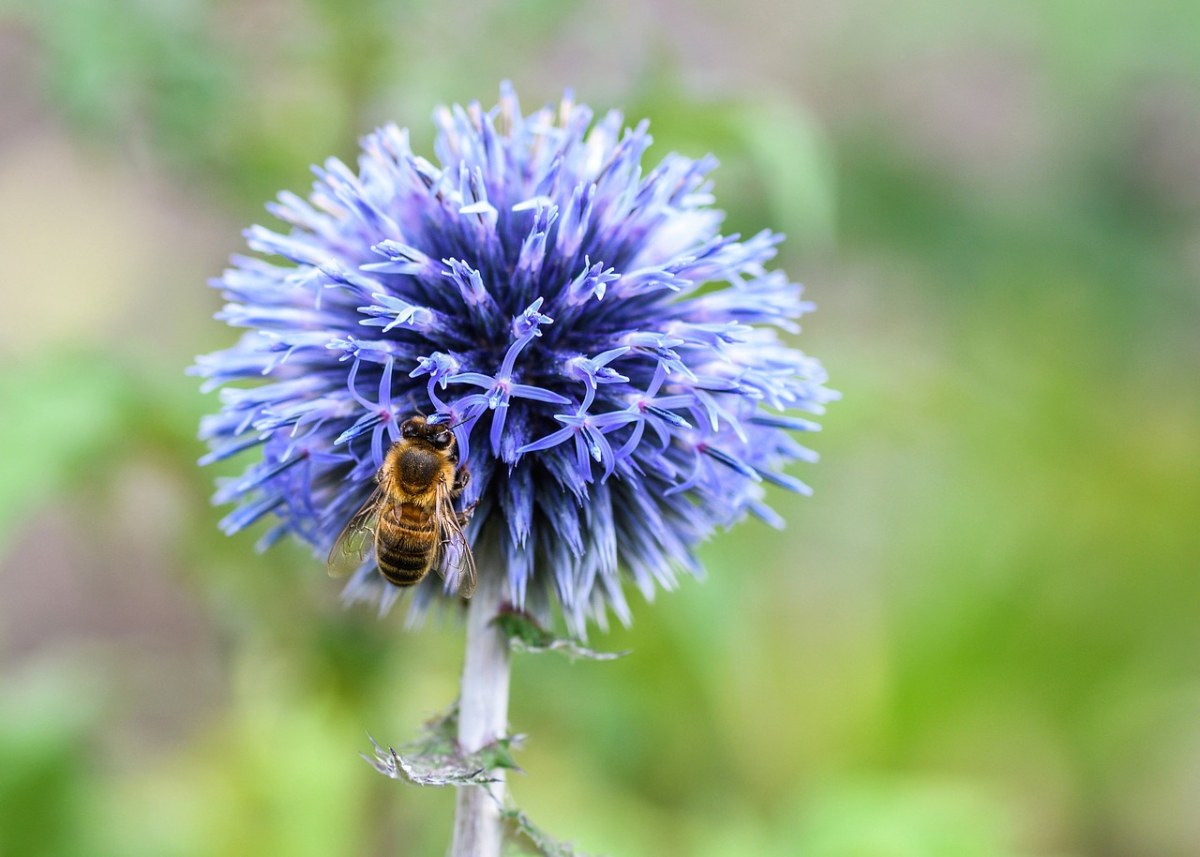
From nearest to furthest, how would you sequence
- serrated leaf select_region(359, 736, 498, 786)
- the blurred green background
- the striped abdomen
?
serrated leaf select_region(359, 736, 498, 786), the striped abdomen, the blurred green background

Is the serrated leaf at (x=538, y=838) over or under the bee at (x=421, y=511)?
under

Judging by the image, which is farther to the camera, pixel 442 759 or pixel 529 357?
pixel 529 357

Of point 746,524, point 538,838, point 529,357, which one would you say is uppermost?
point 746,524

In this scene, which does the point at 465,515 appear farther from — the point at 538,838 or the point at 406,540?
the point at 538,838

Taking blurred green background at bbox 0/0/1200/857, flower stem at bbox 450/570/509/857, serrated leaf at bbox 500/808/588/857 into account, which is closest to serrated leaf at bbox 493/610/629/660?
flower stem at bbox 450/570/509/857

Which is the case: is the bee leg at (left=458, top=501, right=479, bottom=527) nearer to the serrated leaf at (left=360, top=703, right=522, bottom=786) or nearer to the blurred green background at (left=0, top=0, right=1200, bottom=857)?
the serrated leaf at (left=360, top=703, right=522, bottom=786)

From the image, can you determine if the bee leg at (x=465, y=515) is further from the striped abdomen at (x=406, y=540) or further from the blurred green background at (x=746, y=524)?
the blurred green background at (x=746, y=524)

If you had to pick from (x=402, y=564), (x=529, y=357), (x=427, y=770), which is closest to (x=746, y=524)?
(x=529, y=357)

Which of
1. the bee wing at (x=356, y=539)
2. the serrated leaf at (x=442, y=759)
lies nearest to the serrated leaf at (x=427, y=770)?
the serrated leaf at (x=442, y=759)
